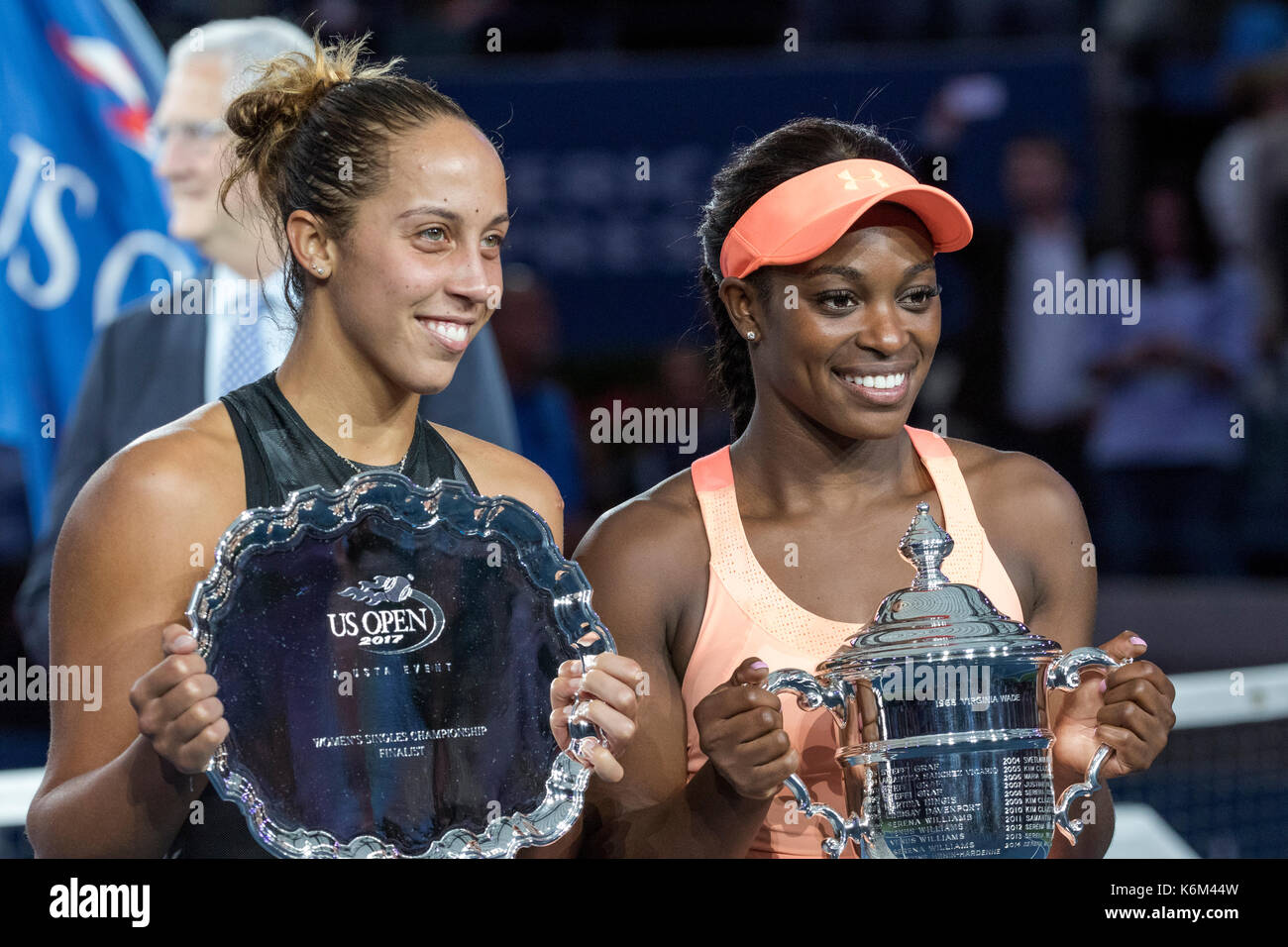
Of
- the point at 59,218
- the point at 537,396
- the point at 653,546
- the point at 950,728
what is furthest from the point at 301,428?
the point at 537,396

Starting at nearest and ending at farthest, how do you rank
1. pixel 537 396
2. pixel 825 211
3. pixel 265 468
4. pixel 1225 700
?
pixel 265 468
pixel 825 211
pixel 1225 700
pixel 537 396

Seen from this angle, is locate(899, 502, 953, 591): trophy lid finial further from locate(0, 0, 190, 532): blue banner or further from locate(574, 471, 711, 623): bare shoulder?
locate(0, 0, 190, 532): blue banner

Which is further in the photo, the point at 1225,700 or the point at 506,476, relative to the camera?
the point at 1225,700

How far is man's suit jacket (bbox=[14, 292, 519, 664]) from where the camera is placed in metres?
2.73

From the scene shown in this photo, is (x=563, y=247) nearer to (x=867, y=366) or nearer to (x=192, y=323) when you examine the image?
(x=192, y=323)

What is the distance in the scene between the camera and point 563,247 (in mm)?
5570

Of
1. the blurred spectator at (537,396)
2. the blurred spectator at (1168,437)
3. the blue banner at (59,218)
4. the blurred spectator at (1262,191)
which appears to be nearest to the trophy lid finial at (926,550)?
the blue banner at (59,218)

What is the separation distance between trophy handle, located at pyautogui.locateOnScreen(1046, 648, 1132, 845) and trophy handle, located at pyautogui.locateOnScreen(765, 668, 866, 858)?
20 cm

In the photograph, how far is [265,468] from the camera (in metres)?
1.67

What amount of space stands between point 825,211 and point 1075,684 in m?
0.57

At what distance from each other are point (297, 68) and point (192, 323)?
1063 millimetres

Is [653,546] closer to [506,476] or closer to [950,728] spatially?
[506,476]

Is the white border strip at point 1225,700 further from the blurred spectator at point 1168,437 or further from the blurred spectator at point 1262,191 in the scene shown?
the blurred spectator at point 1262,191
